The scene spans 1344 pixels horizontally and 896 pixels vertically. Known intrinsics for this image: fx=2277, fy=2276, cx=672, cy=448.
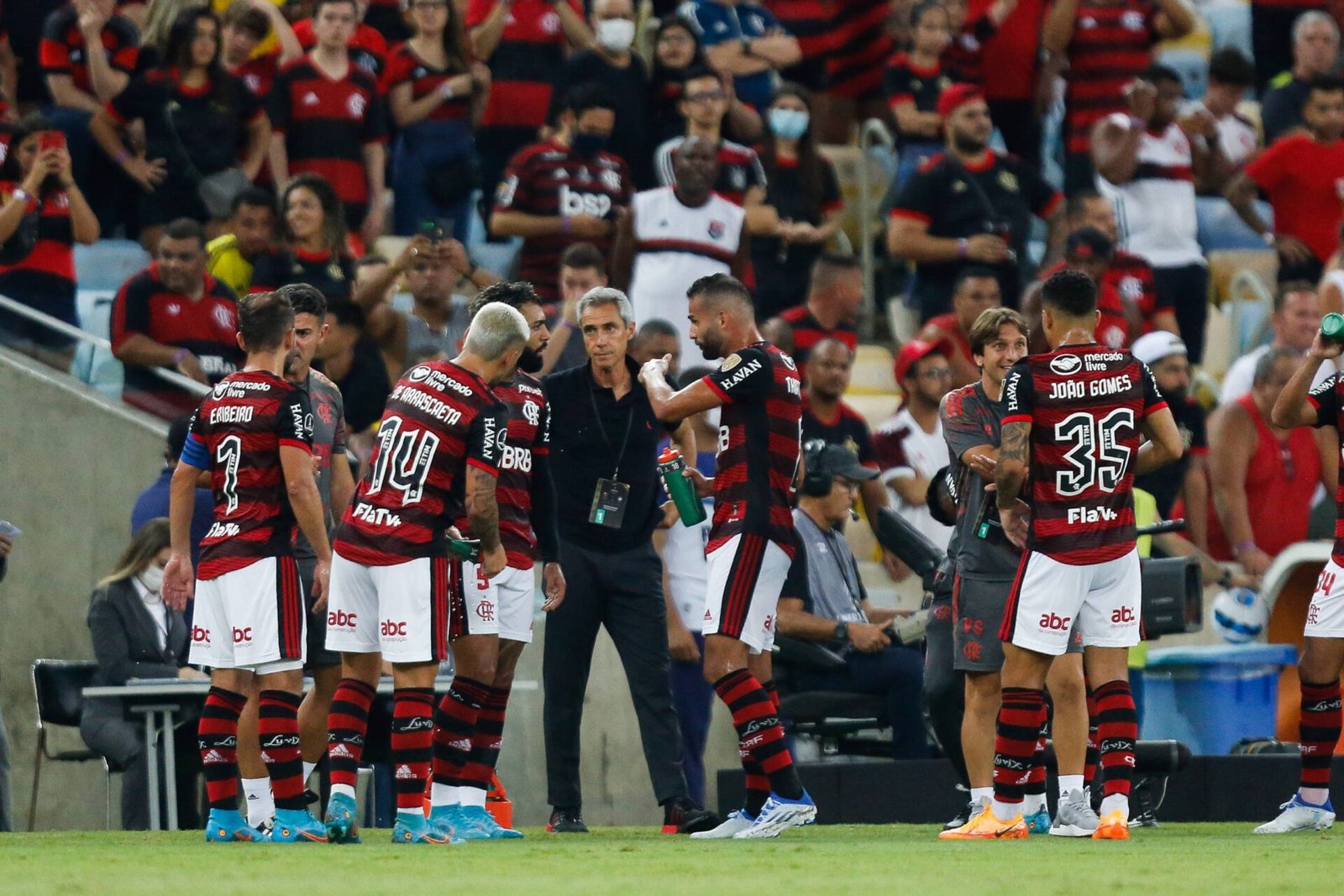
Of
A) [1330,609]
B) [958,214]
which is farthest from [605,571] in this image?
[958,214]

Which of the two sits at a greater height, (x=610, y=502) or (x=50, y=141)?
(x=50, y=141)

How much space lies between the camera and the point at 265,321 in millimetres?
9172

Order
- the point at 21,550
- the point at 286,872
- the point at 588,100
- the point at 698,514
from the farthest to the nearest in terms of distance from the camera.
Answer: the point at 588,100, the point at 21,550, the point at 698,514, the point at 286,872

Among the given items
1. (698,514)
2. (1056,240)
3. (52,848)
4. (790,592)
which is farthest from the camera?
(1056,240)

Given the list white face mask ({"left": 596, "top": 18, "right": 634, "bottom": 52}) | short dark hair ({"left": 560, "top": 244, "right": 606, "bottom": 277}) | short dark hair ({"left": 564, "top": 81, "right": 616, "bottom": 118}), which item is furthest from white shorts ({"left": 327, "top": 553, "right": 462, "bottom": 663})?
white face mask ({"left": 596, "top": 18, "right": 634, "bottom": 52})

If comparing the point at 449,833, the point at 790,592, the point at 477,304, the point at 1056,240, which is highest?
the point at 1056,240

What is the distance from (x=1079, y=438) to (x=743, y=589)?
1.61 metres

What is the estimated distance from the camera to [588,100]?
1462 cm

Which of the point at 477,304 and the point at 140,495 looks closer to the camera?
the point at 477,304

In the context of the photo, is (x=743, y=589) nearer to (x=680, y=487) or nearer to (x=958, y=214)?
(x=680, y=487)

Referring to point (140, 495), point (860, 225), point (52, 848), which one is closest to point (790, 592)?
point (140, 495)

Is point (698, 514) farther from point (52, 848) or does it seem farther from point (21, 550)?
point (21, 550)

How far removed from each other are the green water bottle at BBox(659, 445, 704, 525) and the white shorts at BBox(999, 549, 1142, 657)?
1557mm

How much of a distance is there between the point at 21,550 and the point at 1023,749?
21.8 ft
